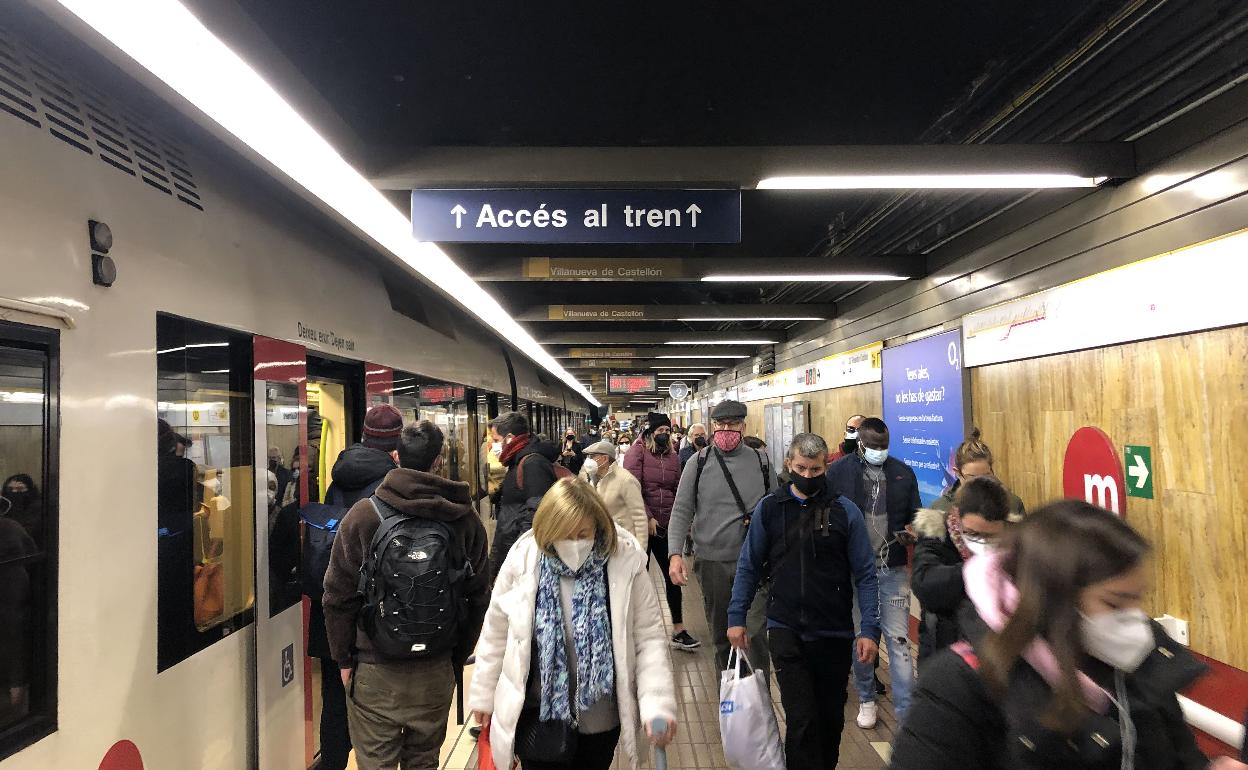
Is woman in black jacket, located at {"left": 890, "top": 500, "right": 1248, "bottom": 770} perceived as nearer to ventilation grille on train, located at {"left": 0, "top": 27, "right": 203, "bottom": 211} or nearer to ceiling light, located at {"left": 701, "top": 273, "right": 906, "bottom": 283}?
ventilation grille on train, located at {"left": 0, "top": 27, "right": 203, "bottom": 211}

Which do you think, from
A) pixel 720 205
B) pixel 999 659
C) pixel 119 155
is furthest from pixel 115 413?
pixel 720 205

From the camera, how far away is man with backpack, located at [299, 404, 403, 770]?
318 centimetres

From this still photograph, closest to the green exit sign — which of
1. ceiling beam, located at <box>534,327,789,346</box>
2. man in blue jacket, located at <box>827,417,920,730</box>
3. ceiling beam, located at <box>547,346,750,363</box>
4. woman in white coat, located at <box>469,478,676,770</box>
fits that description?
man in blue jacket, located at <box>827,417,920,730</box>

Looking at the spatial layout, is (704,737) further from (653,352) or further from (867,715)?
(653,352)

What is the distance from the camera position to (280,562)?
3.22 m

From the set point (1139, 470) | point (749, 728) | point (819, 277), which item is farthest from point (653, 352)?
point (749, 728)

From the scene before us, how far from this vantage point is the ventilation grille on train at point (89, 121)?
1.96 metres

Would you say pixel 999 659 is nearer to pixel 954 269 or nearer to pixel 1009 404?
pixel 1009 404

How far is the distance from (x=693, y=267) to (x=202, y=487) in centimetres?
475

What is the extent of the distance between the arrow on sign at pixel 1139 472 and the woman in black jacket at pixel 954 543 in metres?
1.52

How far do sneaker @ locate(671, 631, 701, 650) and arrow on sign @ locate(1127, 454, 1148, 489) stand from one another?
3237 mm

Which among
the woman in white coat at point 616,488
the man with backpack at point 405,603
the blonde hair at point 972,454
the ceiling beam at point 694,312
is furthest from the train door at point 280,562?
the ceiling beam at point 694,312

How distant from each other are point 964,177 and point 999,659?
346 centimetres

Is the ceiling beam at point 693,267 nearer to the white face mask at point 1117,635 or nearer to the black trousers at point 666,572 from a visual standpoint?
the black trousers at point 666,572
